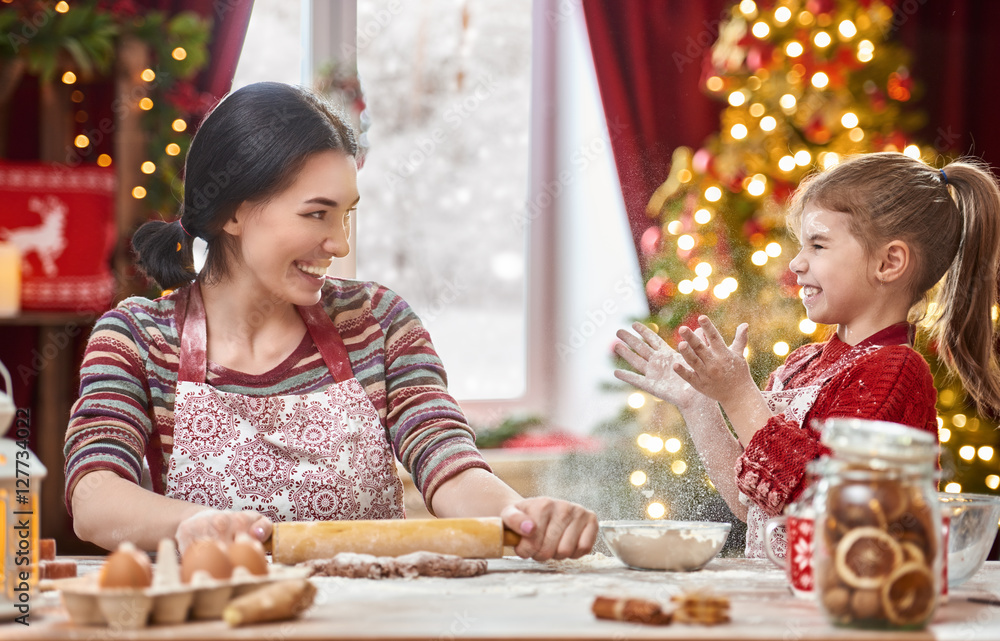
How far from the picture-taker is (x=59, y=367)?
9.64 ft

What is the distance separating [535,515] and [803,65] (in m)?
2.04

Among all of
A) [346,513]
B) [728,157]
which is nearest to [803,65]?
[728,157]

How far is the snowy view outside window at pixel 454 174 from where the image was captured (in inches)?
134

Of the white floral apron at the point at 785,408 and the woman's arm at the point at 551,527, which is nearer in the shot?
the woman's arm at the point at 551,527

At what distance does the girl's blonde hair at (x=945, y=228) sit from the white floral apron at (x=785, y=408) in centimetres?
17

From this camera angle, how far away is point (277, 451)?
1.50 m

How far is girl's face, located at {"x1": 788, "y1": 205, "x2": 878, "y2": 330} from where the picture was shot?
156 centimetres

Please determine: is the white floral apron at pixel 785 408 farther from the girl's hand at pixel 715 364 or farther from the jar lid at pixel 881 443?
the jar lid at pixel 881 443

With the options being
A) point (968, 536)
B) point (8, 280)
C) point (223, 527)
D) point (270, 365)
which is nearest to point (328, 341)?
point (270, 365)

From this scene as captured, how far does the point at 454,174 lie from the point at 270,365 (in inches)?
77.7

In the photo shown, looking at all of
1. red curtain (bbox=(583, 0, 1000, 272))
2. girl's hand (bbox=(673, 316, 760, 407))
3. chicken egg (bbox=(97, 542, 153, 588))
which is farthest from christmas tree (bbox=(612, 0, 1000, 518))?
chicken egg (bbox=(97, 542, 153, 588))

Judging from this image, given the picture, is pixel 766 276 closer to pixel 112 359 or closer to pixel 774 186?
pixel 774 186

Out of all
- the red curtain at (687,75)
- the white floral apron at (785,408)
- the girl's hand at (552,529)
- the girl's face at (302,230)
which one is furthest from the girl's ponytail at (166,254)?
the red curtain at (687,75)

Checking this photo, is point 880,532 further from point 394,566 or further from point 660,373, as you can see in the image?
point 660,373
